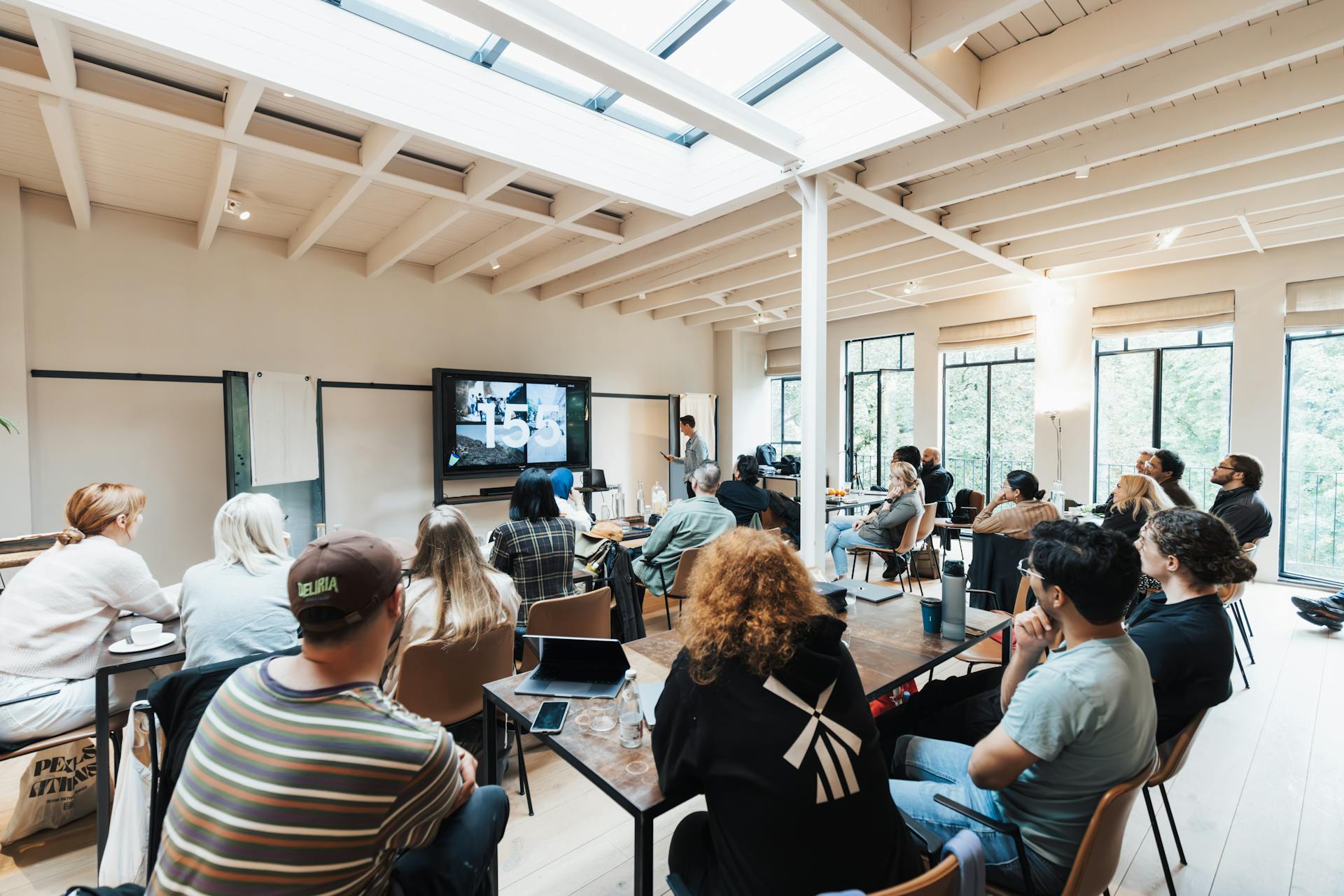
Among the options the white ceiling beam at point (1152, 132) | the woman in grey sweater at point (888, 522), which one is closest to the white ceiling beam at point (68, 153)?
the white ceiling beam at point (1152, 132)

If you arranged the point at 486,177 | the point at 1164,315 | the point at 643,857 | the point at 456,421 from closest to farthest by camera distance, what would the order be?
1. the point at 643,857
2. the point at 486,177
3. the point at 1164,315
4. the point at 456,421

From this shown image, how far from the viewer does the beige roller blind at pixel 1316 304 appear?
5078 mm

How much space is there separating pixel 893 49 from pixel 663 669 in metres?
2.51

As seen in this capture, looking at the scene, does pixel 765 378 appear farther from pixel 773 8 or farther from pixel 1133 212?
pixel 773 8

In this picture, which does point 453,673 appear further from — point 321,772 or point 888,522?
point 888,522

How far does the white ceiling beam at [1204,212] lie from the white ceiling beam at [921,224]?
0.50 metres

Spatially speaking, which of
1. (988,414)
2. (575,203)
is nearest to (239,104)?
(575,203)

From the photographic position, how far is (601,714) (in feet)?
4.99

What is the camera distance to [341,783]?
87cm

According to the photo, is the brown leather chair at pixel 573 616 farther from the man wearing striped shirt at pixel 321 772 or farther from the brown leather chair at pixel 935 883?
the brown leather chair at pixel 935 883

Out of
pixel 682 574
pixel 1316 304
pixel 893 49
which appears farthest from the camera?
pixel 1316 304

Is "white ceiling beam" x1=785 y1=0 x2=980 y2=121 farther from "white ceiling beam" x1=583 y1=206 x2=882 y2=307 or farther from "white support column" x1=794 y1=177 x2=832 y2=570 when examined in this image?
"white ceiling beam" x1=583 y1=206 x2=882 y2=307

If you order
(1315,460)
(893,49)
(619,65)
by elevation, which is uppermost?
(619,65)

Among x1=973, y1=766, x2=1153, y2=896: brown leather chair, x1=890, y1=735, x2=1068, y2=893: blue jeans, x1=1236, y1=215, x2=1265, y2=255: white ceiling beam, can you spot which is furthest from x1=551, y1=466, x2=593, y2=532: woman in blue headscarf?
x1=1236, y1=215, x2=1265, y2=255: white ceiling beam
